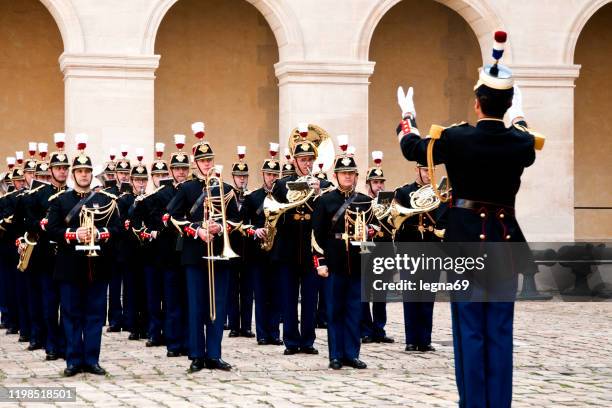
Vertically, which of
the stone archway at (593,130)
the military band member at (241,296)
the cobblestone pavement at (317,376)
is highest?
the stone archway at (593,130)

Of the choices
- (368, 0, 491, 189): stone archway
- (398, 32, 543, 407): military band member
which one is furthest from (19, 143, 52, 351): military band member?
(368, 0, 491, 189): stone archway

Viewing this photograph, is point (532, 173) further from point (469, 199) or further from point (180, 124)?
point (469, 199)

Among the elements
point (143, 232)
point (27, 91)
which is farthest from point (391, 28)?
point (143, 232)

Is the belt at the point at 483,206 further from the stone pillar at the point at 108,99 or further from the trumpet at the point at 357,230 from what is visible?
the stone pillar at the point at 108,99

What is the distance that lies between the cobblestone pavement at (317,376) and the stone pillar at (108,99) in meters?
6.73

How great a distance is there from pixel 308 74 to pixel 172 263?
30.7 ft

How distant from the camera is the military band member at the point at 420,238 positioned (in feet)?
41.9

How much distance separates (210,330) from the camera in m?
11.1

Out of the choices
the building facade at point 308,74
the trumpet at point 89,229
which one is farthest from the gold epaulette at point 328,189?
the building facade at point 308,74

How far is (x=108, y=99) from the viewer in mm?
20875

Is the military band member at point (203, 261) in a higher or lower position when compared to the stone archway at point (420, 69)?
lower

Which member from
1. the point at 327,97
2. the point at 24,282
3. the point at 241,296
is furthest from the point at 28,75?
the point at 241,296

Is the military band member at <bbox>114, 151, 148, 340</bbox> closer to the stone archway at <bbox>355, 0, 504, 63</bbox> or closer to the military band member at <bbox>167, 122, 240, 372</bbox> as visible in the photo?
the military band member at <bbox>167, 122, 240, 372</bbox>

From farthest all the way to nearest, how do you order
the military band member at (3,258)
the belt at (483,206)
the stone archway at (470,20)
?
the stone archway at (470,20) < the military band member at (3,258) < the belt at (483,206)
